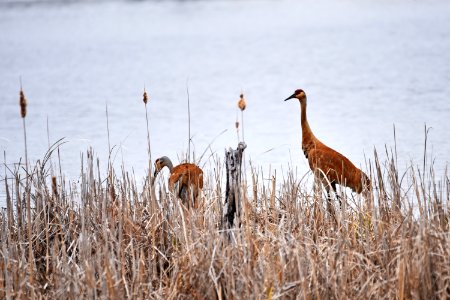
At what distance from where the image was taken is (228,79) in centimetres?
1661

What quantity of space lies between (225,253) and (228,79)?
12254mm

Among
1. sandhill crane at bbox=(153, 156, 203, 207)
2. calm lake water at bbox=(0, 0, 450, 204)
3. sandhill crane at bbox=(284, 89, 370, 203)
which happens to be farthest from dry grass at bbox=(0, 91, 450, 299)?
sandhill crane at bbox=(284, 89, 370, 203)

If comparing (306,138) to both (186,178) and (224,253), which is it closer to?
(186,178)

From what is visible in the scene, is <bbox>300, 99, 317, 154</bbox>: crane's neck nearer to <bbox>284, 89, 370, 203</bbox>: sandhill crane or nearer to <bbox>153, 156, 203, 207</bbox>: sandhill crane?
<bbox>284, 89, 370, 203</bbox>: sandhill crane

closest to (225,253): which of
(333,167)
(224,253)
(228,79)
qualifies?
(224,253)

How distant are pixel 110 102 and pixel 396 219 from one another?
9.49 meters

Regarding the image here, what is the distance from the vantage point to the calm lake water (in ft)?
32.2

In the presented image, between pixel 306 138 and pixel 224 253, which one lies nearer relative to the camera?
pixel 224 253

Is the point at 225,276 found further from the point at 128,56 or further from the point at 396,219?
the point at 128,56

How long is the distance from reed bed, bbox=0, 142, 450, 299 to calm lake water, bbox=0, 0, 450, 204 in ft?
2.43

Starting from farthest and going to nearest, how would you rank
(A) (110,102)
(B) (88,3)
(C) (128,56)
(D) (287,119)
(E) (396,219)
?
1. (B) (88,3)
2. (C) (128,56)
3. (A) (110,102)
4. (D) (287,119)
5. (E) (396,219)

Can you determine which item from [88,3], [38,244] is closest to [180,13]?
[88,3]

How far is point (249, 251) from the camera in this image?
427 centimetres

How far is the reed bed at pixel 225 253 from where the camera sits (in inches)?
164
